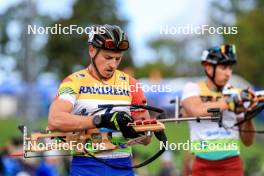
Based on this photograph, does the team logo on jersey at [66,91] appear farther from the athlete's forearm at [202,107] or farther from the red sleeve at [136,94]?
the athlete's forearm at [202,107]

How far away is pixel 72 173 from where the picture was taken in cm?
634

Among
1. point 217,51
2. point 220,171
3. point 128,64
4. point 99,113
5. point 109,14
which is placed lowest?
point 220,171

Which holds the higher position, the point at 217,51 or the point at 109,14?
the point at 109,14

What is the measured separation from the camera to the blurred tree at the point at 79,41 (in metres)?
41.3

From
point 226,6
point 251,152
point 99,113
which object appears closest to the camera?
point 99,113

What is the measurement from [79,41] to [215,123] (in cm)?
3463

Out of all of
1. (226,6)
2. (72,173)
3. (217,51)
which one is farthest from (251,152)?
(226,6)

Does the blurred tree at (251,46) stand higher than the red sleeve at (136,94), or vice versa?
the blurred tree at (251,46)

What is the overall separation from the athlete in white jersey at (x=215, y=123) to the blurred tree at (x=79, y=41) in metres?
32.3

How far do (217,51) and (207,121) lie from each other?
0.78 metres

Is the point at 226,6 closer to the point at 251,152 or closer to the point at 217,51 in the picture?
the point at 251,152

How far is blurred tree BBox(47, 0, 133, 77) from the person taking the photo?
41.3 m

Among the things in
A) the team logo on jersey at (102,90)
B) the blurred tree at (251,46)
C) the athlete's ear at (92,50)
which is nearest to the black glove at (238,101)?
the team logo on jersey at (102,90)

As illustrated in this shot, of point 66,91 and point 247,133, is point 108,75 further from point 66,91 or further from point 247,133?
point 247,133
